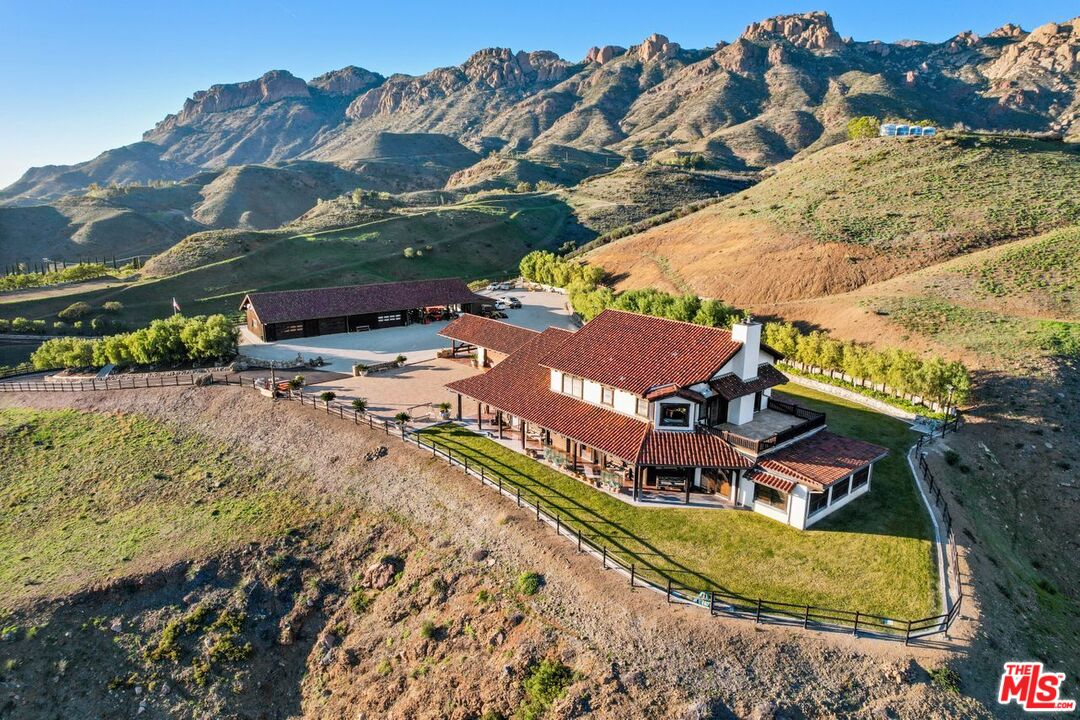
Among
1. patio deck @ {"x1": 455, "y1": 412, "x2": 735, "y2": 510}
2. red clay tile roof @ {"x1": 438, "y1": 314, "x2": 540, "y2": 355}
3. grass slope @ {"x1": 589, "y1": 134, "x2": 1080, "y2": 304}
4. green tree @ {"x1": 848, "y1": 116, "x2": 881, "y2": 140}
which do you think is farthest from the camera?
green tree @ {"x1": 848, "y1": 116, "x2": 881, "y2": 140}

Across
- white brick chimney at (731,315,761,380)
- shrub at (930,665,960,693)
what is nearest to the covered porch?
white brick chimney at (731,315,761,380)

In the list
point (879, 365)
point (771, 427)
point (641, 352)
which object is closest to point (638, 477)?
point (641, 352)

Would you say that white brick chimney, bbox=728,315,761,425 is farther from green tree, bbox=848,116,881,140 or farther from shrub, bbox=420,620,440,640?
green tree, bbox=848,116,881,140

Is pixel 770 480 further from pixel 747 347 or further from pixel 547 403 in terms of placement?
pixel 547 403

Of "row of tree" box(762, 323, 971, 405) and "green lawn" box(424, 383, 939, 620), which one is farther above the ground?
"row of tree" box(762, 323, 971, 405)

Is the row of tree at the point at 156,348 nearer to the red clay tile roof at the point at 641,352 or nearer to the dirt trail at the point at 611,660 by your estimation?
the dirt trail at the point at 611,660
